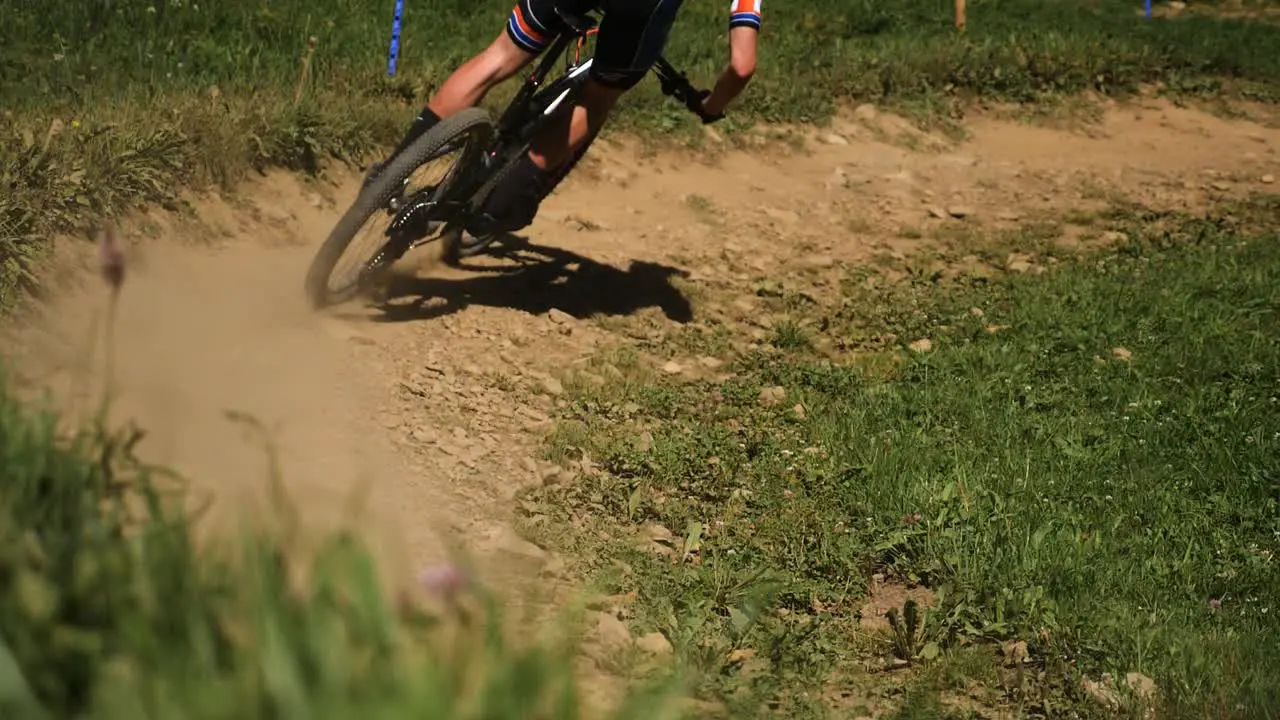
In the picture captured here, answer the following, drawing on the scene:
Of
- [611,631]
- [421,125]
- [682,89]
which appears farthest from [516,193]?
[611,631]

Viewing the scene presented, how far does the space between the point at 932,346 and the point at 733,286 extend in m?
1.06

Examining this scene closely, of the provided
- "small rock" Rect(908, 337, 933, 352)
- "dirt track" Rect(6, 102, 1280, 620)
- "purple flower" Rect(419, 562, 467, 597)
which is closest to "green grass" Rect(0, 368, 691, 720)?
"purple flower" Rect(419, 562, 467, 597)

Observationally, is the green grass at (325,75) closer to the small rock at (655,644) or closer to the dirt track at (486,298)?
the dirt track at (486,298)

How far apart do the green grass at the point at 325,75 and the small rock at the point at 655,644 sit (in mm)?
2417

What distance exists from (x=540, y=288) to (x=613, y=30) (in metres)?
1.43

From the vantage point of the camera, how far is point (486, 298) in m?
6.22

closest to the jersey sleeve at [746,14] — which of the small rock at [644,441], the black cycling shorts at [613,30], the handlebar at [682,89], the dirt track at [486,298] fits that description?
the black cycling shorts at [613,30]

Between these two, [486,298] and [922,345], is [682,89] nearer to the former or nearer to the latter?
[486,298]

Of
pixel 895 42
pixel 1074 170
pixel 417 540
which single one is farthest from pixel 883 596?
pixel 895 42

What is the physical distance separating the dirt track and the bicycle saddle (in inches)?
48.3

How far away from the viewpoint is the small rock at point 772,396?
227 inches

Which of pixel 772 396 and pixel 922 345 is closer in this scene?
pixel 772 396

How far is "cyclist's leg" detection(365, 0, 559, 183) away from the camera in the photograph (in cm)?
557

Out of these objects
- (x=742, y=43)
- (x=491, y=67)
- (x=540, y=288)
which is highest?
(x=742, y=43)
